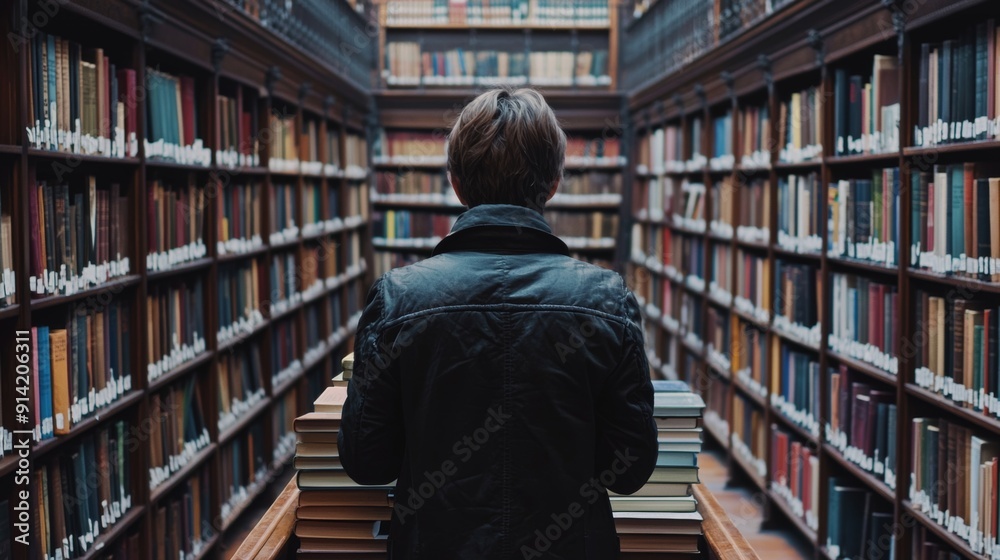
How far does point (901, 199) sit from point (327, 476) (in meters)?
2.28

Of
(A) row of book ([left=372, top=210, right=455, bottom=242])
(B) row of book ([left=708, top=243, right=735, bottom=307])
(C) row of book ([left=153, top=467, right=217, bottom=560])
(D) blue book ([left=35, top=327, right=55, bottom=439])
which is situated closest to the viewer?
(D) blue book ([left=35, top=327, right=55, bottom=439])

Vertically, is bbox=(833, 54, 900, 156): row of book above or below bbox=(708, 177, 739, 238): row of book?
above

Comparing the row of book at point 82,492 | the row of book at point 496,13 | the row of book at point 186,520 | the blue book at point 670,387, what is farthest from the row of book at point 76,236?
the row of book at point 496,13

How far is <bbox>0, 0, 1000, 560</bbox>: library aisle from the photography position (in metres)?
2.38

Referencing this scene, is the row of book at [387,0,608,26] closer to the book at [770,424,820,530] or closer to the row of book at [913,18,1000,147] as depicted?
the book at [770,424,820,530]

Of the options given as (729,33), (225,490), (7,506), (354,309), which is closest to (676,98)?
(729,33)

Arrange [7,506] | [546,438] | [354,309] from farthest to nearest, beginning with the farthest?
[354,309] < [7,506] < [546,438]

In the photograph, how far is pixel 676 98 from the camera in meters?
6.54

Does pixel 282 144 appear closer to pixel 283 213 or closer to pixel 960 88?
pixel 283 213

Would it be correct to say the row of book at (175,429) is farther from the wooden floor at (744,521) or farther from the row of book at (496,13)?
the row of book at (496,13)

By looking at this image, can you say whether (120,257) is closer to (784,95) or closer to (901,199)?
(901,199)

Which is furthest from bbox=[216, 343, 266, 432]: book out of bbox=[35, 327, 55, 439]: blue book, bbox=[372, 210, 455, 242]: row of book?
bbox=[372, 210, 455, 242]: row of book

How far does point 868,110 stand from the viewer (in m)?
3.54

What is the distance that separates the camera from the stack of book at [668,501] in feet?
5.48
